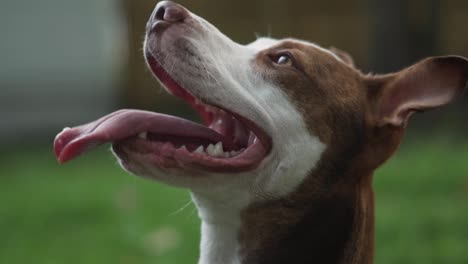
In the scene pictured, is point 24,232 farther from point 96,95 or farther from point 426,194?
point 96,95

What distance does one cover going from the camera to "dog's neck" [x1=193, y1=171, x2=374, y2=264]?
4.31 m

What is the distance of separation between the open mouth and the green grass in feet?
4.99

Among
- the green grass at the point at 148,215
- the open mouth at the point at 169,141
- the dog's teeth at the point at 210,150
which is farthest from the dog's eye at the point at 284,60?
the green grass at the point at 148,215

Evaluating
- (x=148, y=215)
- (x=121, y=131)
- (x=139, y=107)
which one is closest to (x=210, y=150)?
(x=121, y=131)

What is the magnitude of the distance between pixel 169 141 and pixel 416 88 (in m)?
1.17

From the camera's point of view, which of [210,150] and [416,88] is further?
[416,88]

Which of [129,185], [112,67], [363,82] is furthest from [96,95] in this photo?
[363,82]

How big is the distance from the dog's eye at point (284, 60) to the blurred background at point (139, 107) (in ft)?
5.68

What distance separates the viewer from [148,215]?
8523 millimetres

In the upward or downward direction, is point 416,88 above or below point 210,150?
above

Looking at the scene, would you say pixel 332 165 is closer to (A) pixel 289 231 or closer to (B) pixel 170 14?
(A) pixel 289 231

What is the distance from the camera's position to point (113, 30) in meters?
22.2

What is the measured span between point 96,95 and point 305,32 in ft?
16.5

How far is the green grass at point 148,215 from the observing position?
7.11 metres
